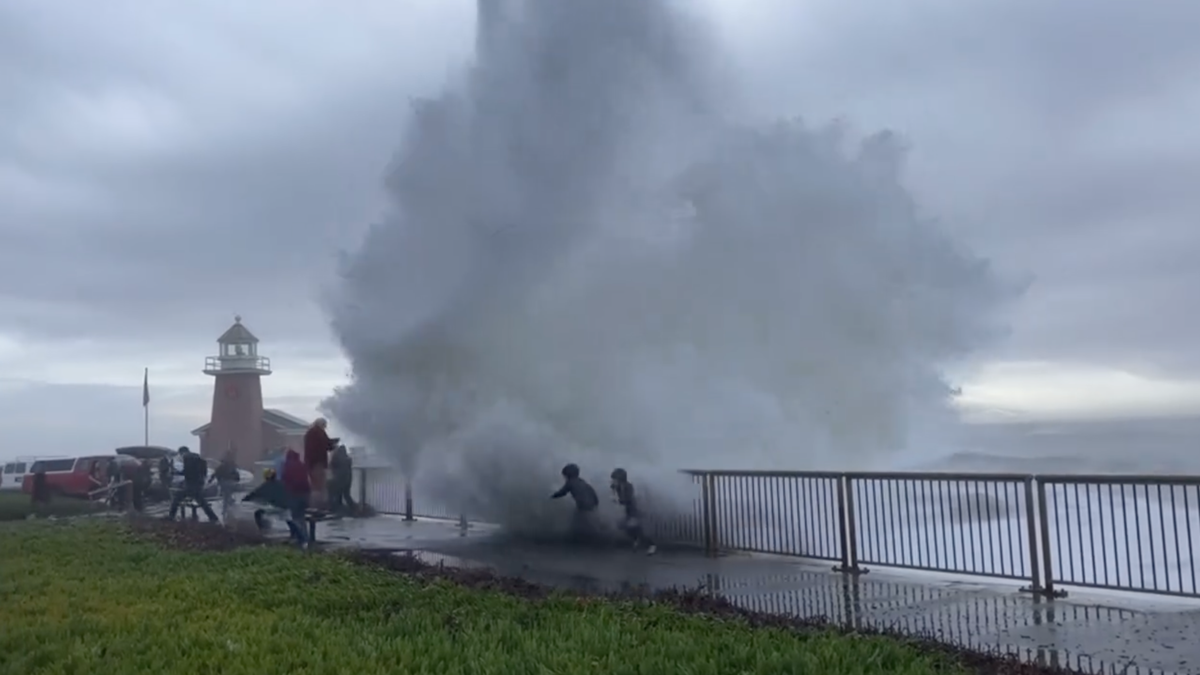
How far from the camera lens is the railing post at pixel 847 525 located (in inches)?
473

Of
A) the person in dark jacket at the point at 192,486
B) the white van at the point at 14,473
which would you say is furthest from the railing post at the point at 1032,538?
the white van at the point at 14,473

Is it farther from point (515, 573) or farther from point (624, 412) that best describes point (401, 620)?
point (624, 412)

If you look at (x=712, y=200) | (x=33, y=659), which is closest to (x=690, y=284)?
(x=712, y=200)

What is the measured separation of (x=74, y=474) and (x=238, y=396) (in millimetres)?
24850

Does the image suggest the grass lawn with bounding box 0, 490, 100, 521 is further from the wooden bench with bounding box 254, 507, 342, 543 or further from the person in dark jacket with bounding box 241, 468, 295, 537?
the person in dark jacket with bounding box 241, 468, 295, 537

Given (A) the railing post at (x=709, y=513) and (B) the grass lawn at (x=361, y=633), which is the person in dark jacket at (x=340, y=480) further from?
(A) the railing post at (x=709, y=513)

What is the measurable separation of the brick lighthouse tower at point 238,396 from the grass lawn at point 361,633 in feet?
167

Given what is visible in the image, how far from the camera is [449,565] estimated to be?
1331 cm

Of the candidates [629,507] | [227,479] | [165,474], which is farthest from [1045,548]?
[165,474]

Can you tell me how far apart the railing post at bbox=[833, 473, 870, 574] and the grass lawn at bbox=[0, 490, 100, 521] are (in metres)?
19.9

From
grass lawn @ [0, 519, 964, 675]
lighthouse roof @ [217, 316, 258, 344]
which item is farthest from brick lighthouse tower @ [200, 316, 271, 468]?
grass lawn @ [0, 519, 964, 675]

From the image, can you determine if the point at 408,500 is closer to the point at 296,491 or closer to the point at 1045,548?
the point at 296,491

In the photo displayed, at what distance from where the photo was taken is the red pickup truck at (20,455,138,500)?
34.5m

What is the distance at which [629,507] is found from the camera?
14.8 meters
